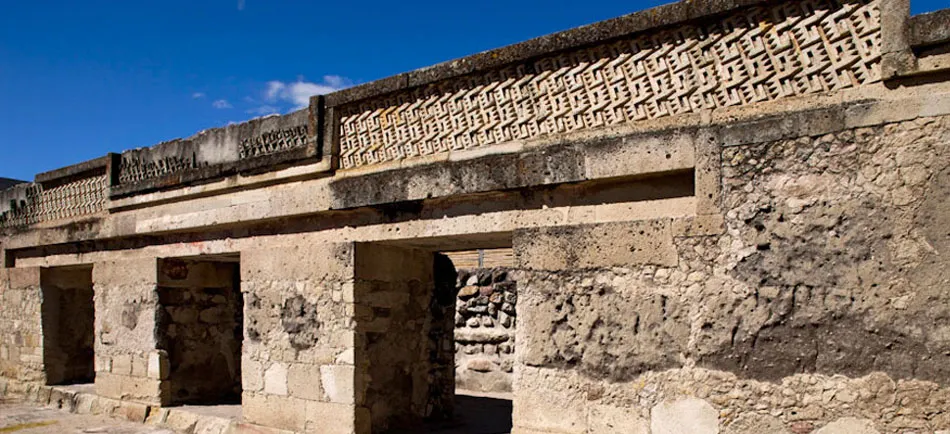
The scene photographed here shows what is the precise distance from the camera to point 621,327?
137 inches

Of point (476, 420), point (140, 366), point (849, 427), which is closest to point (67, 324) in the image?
point (140, 366)

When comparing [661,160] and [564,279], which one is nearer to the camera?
[661,160]

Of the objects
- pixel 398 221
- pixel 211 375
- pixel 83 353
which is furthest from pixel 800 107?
pixel 83 353

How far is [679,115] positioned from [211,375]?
5.01m

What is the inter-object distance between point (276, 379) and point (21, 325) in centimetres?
452

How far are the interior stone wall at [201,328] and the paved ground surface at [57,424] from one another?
431 millimetres

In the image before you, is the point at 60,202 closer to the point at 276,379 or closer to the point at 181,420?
the point at 181,420

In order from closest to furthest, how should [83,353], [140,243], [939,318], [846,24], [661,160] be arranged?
[939,318]
[846,24]
[661,160]
[140,243]
[83,353]

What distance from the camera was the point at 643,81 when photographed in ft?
11.6

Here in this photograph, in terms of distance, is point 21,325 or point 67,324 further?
point 21,325

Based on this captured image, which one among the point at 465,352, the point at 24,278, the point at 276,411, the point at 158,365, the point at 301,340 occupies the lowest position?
the point at 465,352

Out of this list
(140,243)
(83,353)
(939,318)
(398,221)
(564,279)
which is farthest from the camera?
(83,353)

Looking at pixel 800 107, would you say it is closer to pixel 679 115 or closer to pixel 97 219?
pixel 679 115

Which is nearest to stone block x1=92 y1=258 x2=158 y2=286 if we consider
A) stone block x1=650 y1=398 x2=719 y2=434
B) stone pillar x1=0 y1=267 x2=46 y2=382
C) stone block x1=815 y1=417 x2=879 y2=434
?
stone pillar x1=0 y1=267 x2=46 y2=382
